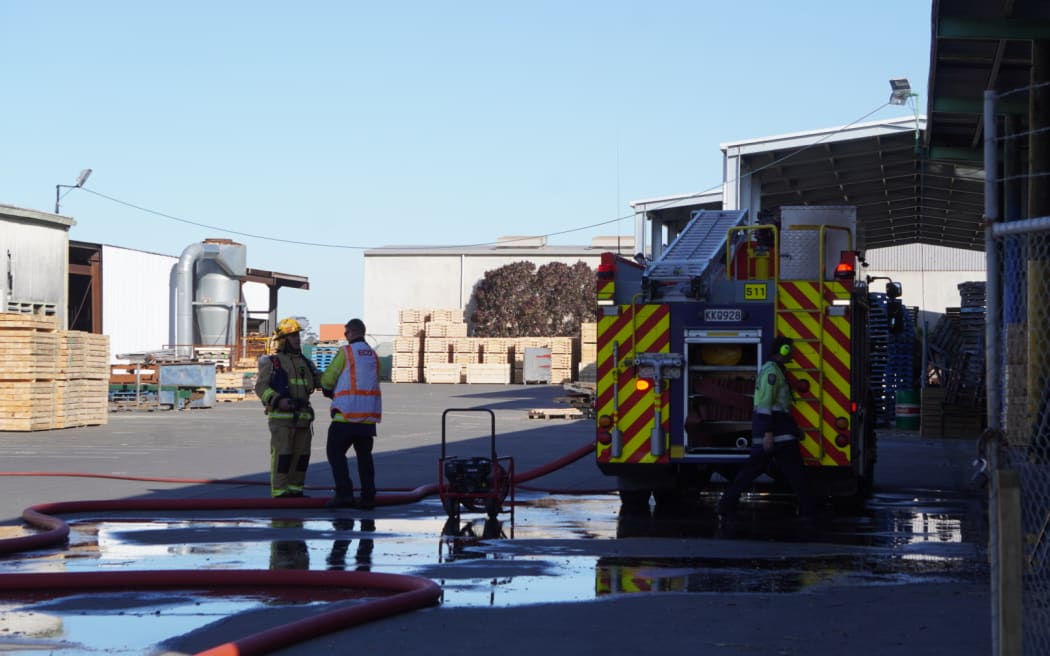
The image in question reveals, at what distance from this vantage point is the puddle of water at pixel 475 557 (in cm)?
779

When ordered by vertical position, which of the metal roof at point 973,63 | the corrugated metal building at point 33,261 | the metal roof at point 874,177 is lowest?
the corrugated metal building at point 33,261

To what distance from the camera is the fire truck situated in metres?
12.5

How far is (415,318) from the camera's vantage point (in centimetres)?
5812

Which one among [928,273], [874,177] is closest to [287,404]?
[874,177]

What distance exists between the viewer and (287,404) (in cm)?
1319

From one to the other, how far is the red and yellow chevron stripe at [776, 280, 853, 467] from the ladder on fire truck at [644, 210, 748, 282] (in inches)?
43.5

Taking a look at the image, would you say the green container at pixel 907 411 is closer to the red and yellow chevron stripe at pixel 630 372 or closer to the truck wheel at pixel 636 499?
the truck wheel at pixel 636 499

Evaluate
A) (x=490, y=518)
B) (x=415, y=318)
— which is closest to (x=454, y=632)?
(x=490, y=518)

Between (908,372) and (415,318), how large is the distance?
100 feet

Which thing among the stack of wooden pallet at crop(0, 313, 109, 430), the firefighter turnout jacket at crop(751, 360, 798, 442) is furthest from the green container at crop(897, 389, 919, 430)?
the firefighter turnout jacket at crop(751, 360, 798, 442)

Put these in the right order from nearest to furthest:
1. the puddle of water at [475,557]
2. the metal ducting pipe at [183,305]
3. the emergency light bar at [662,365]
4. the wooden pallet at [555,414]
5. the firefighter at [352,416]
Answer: the puddle of water at [475,557], the emergency light bar at [662,365], the firefighter at [352,416], the wooden pallet at [555,414], the metal ducting pipe at [183,305]

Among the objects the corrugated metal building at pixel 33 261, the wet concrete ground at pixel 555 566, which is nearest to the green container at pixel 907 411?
the wet concrete ground at pixel 555 566

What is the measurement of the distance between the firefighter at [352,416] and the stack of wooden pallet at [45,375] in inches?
559

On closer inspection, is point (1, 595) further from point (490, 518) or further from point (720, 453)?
point (720, 453)
